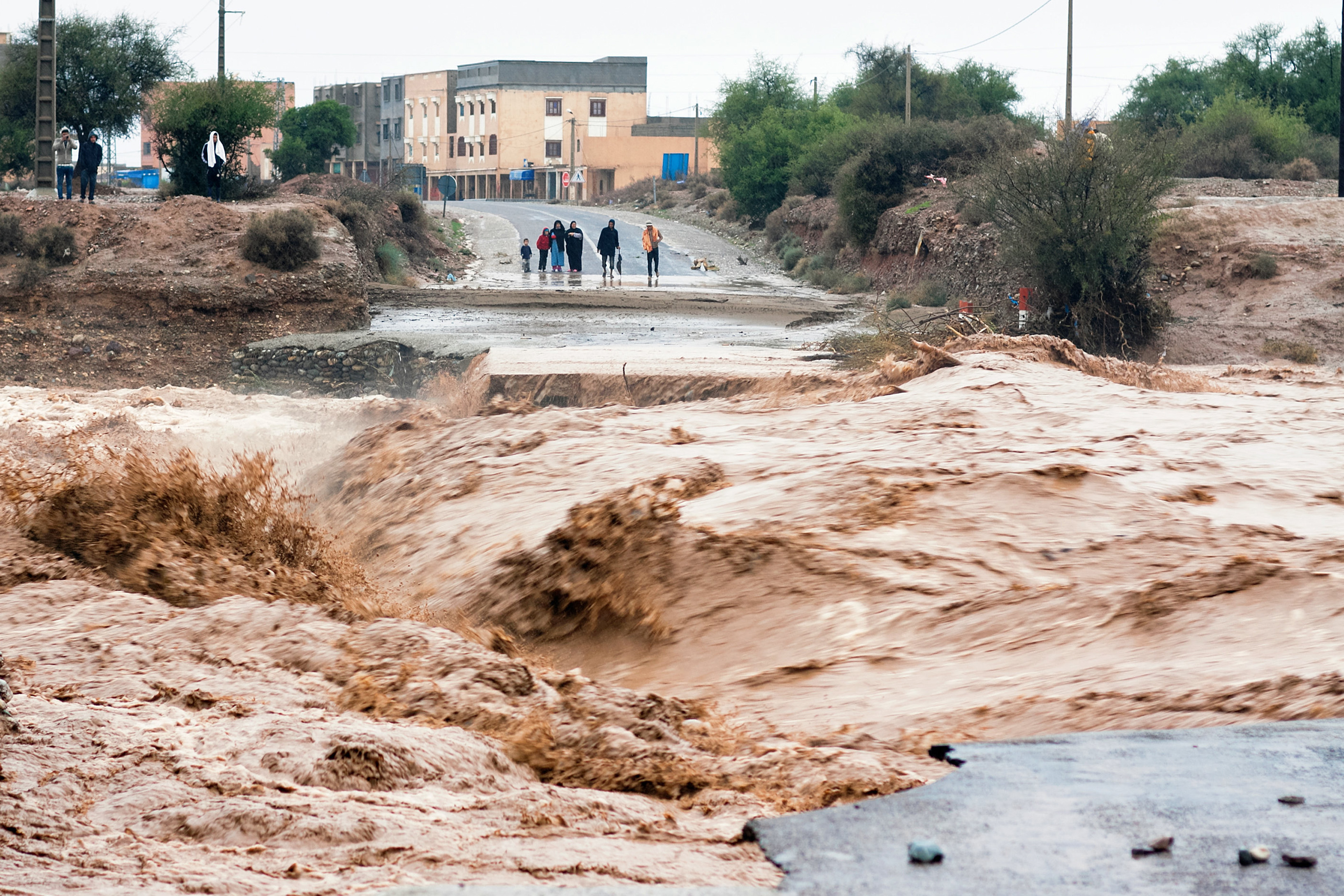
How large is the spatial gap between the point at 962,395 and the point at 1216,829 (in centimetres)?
652

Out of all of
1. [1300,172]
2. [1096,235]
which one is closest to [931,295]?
[1096,235]

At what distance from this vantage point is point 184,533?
238 inches

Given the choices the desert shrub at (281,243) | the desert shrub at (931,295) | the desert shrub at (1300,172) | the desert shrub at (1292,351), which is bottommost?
the desert shrub at (1292,351)

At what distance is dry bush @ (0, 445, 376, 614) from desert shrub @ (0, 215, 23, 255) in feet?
65.7

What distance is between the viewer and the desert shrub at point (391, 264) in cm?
2991

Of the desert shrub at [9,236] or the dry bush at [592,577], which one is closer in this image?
the dry bush at [592,577]

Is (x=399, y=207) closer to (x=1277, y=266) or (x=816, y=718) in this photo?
(x=1277, y=266)

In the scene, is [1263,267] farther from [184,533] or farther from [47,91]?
[47,91]

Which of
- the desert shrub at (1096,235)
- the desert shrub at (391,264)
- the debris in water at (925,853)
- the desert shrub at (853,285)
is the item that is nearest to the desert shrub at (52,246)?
the desert shrub at (391,264)

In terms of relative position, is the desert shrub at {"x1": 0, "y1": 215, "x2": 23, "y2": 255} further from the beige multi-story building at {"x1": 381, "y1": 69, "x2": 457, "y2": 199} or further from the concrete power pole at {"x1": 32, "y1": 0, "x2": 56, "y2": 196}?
the beige multi-story building at {"x1": 381, "y1": 69, "x2": 457, "y2": 199}

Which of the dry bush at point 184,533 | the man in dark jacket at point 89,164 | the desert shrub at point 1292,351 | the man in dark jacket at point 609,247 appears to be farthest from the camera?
the man in dark jacket at point 609,247

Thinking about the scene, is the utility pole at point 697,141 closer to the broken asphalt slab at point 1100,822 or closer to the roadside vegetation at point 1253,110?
the roadside vegetation at point 1253,110

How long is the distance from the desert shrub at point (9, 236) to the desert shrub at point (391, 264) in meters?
7.98

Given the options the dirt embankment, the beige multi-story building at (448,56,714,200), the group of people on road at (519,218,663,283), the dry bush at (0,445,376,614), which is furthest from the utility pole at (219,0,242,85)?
the beige multi-story building at (448,56,714,200)
